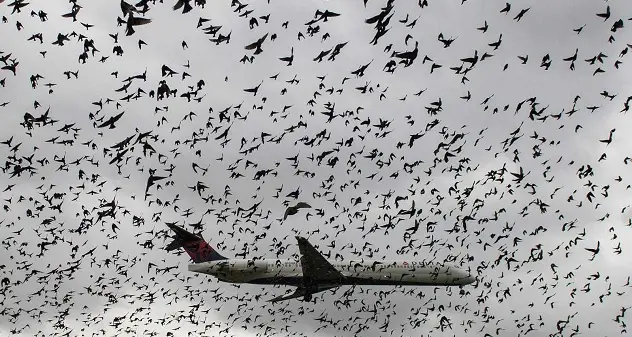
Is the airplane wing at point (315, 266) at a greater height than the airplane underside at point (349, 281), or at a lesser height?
greater

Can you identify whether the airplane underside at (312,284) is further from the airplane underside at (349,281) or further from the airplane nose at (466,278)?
the airplane nose at (466,278)

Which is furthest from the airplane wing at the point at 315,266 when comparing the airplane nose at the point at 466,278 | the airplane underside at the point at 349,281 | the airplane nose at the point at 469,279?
the airplane nose at the point at 469,279

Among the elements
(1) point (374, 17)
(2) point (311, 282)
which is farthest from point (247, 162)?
(2) point (311, 282)

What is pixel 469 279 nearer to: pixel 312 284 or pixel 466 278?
pixel 466 278

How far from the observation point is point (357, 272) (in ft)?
271

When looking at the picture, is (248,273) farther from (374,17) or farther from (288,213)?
(374,17)

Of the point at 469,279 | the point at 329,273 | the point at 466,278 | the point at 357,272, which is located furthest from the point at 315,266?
the point at 469,279

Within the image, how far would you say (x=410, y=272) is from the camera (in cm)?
8156

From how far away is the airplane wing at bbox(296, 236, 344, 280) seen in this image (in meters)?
72.9

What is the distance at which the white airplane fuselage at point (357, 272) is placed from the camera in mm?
81938

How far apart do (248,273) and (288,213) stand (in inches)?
2301

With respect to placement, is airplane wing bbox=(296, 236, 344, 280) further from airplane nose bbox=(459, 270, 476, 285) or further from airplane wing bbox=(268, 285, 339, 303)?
airplane nose bbox=(459, 270, 476, 285)

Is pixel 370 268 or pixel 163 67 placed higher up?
pixel 163 67

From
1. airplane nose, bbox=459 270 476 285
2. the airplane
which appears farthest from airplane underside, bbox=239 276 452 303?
airplane nose, bbox=459 270 476 285
